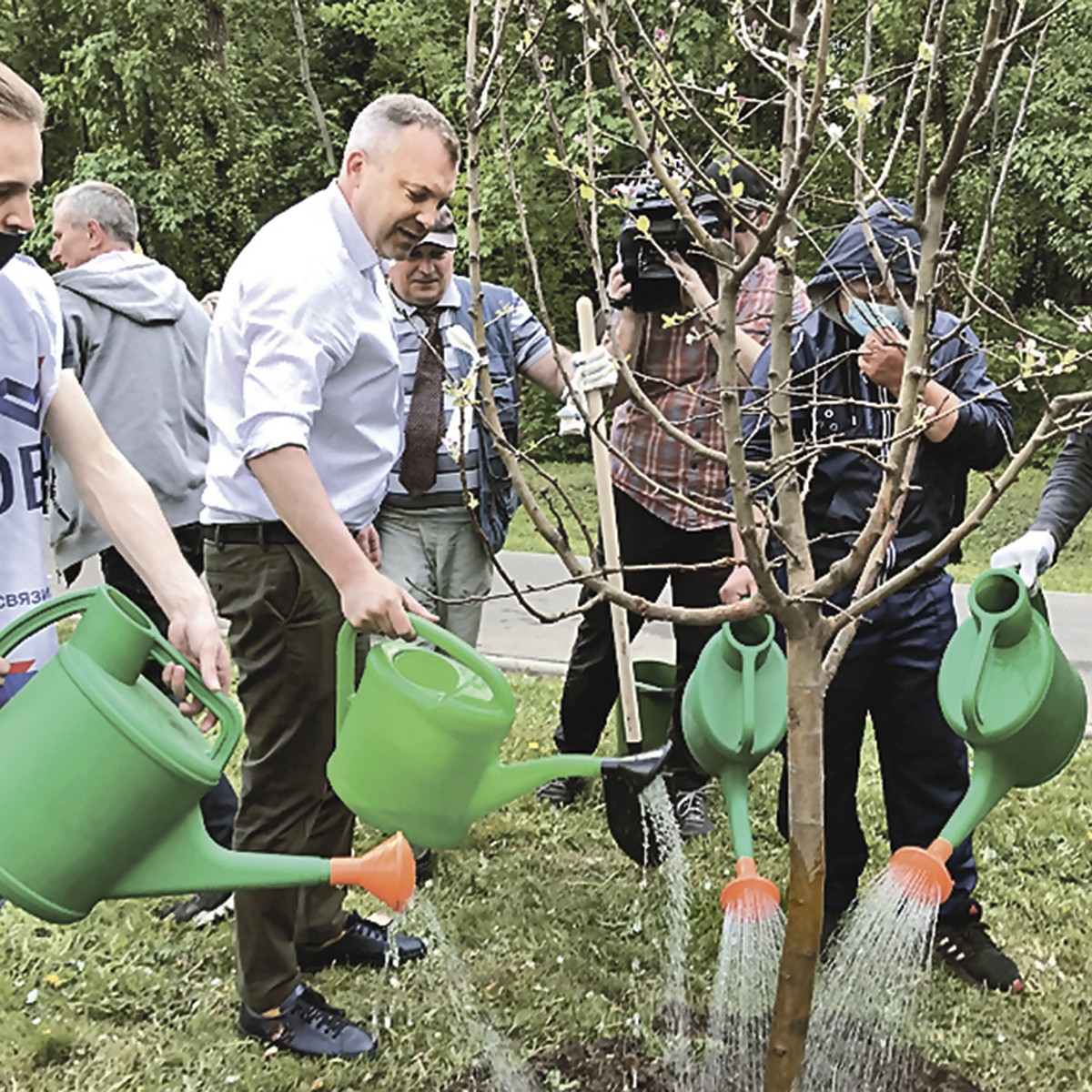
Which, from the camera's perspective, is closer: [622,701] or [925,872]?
[925,872]

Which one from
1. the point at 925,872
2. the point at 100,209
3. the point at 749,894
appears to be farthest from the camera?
the point at 100,209

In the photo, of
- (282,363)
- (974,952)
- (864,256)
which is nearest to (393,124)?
(282,363)

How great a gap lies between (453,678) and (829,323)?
1160 mm

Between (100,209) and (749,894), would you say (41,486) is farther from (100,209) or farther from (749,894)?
(100,209)

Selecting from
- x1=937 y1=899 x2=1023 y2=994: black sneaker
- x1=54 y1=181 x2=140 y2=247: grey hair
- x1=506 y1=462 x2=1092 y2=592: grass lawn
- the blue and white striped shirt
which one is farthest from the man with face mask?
x1=506 y1=462 x2=1092 y2=592: grass lawn

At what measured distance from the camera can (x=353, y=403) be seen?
7.22 feet

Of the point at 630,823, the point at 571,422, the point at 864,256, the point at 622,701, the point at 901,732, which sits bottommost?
the point at 630,823

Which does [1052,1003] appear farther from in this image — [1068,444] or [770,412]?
[770,412]

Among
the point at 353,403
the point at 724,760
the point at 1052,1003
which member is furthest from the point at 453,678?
the point at 1052,1003

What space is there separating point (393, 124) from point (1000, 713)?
1.36m

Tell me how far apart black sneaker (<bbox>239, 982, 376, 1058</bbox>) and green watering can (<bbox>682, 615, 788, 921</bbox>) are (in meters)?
0.89

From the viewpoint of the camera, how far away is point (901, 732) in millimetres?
2596

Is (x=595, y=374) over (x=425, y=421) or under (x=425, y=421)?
over

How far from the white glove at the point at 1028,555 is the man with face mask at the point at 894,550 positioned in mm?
144
